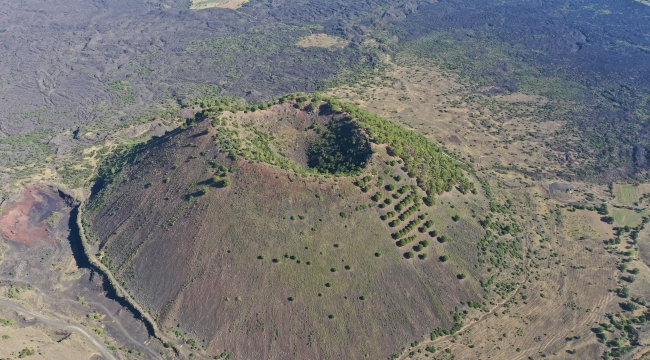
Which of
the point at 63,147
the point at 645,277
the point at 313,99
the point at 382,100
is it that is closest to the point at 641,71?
the point at 382,100

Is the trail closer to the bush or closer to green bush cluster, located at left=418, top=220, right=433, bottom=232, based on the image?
the bush

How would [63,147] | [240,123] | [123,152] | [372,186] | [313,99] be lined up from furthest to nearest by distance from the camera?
[63,147], [123,152], [313,99], [240,123], [372,186]

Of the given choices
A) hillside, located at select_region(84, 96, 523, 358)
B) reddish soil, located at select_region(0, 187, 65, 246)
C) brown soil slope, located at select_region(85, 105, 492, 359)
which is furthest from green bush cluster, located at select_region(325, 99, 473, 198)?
reddish soil, located at select_region(0, 187, 65, 246)

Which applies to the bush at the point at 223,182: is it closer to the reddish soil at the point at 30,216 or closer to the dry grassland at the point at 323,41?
the reddish soil at the point at 30,216

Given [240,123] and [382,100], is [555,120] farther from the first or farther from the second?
[240,123]

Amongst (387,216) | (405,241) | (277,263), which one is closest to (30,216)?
(277,263)

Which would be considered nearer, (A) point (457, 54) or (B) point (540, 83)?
(B) point (540, 83)
